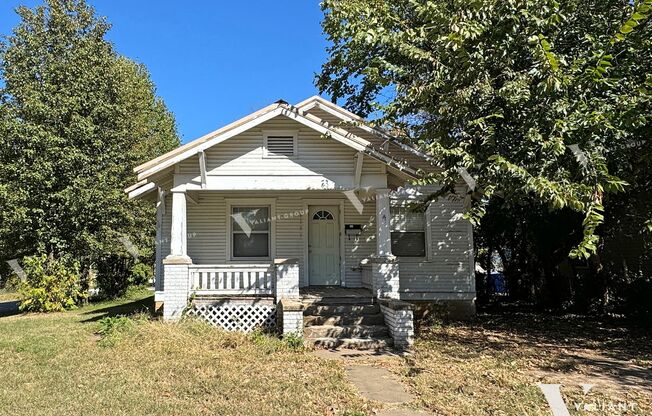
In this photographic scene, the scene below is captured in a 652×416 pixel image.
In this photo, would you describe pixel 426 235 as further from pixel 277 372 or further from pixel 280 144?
pixel 277 372

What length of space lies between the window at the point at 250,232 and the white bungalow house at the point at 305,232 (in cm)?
3

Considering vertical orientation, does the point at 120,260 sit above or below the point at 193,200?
below

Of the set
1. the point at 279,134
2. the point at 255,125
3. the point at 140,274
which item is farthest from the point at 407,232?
the point at 140,274

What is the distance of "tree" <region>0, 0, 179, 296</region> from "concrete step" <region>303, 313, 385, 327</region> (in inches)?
421

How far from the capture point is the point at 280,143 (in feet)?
35.4

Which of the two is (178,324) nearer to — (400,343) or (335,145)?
(400,343)

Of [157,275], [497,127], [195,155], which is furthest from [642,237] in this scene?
[157,275]

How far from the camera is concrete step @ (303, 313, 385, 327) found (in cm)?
948

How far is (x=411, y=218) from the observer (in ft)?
42.1

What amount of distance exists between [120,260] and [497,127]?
1841 centimetres

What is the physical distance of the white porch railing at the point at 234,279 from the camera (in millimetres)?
10297

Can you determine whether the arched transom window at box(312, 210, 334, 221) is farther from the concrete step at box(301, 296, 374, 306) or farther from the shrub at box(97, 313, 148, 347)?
the shrub at box(97, 313, 148, 347)

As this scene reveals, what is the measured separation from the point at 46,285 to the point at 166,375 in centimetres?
1167

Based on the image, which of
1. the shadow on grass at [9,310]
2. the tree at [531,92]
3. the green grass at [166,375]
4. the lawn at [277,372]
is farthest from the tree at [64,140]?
the tree at [531,92]
